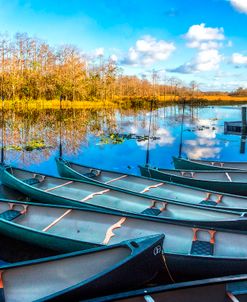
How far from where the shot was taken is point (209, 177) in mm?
12164

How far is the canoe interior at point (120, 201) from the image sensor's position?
298 inches

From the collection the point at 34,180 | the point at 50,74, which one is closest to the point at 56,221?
the point at 34,180

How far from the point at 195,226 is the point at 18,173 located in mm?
7321

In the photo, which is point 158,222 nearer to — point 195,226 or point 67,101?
point 195,226

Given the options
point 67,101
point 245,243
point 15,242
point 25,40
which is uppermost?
point 25,40

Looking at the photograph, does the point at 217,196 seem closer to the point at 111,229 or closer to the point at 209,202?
the point at 209,202

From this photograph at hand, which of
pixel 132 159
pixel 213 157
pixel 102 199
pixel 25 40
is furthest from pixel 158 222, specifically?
pixel 25 40

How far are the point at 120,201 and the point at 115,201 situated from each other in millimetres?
155

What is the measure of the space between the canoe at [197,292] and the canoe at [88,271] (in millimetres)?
682

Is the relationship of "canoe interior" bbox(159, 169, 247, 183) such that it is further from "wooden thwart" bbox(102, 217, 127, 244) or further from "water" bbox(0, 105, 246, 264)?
"wooden thwart" bbox(102, 217, 127, 244)

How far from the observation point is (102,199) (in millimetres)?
9180

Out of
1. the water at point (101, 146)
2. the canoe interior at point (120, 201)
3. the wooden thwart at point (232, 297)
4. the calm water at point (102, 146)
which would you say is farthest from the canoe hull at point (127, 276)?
the calm water at point (102, 146)

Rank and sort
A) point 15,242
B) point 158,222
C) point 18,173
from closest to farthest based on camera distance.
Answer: point 158,222
point 15,242
point 18,173

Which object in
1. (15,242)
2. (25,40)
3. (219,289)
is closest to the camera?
(219,289)
